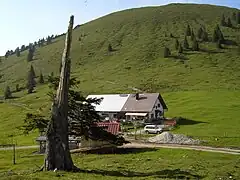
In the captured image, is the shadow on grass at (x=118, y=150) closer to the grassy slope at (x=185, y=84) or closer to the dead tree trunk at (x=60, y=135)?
the grassy slope at (x=185, y=84)

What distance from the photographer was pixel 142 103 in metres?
95.4

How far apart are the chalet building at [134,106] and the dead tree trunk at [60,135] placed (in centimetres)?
6392

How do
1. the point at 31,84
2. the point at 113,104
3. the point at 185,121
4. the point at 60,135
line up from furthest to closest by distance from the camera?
1. the point at 31,84
2. the point at 113,104
3. the point at 185,121
4. the point at 60,135

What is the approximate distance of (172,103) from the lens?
111 metres

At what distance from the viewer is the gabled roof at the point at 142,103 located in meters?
92.9

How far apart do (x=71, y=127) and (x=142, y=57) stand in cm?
15150

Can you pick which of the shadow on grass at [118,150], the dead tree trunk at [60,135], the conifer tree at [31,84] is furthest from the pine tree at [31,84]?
the dead tree trunk at [60,135]

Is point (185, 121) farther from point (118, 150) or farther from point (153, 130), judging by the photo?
point (118, 150)

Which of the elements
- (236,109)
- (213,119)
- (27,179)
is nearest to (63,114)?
(27,179)

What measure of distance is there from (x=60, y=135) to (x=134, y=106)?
225 ft

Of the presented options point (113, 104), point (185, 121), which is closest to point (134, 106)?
point (113, 104)

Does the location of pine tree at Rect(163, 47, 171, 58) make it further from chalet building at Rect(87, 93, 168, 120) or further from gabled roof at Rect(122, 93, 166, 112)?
gabled roof at Rect(122, 93, 166, 112)

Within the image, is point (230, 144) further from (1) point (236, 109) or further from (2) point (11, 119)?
(2) point (11, 119)

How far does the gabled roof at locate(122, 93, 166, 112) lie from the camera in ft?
305
